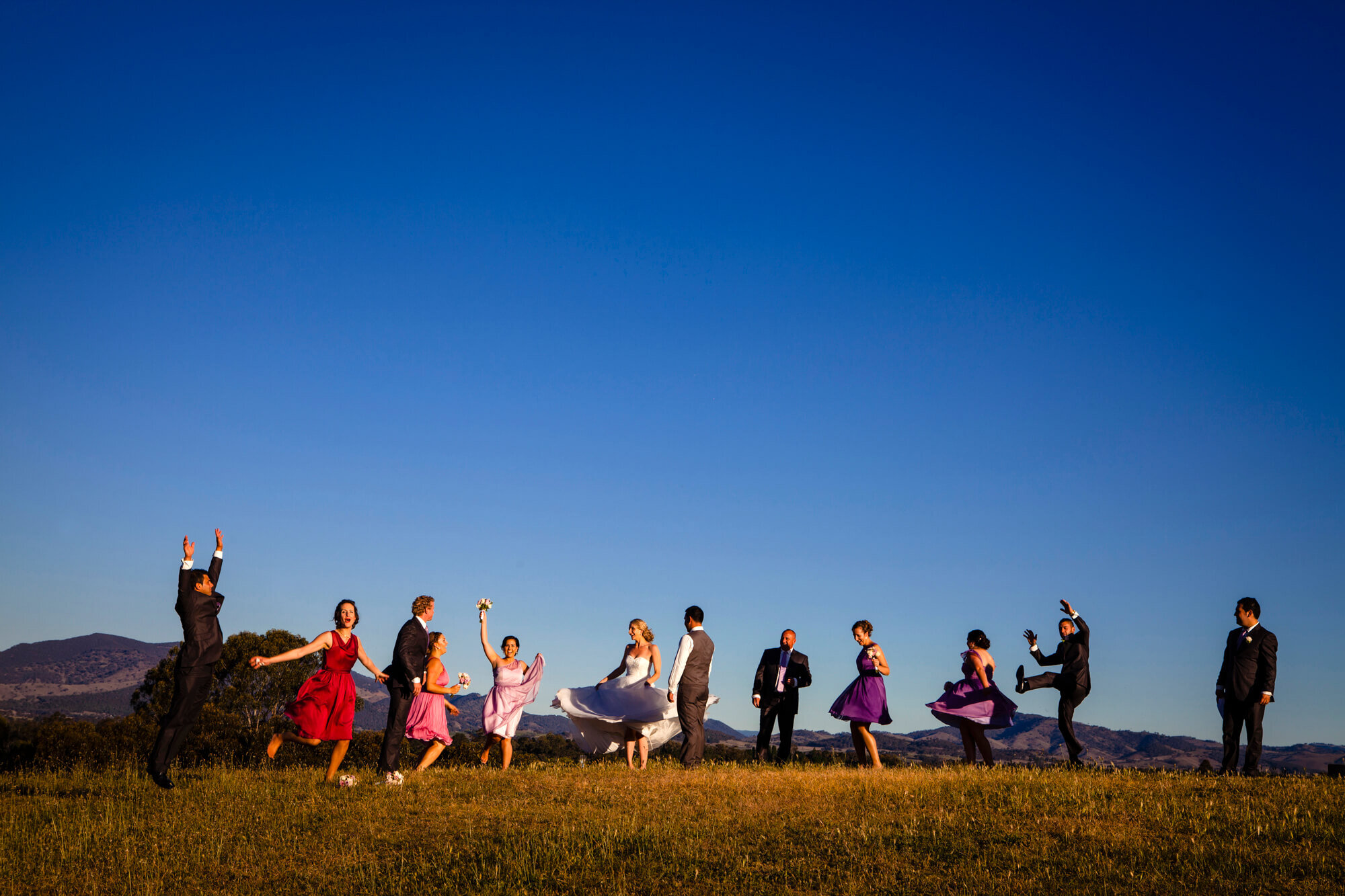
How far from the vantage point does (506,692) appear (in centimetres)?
1733

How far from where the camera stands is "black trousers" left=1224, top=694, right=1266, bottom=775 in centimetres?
1390

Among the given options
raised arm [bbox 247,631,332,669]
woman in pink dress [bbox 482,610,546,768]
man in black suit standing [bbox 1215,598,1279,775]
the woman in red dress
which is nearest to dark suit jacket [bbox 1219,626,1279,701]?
man in black suit standing [bbox 1215,598,1279,775]

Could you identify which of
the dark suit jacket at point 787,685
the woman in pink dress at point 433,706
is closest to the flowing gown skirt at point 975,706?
the dark suit jacket at point 787,685

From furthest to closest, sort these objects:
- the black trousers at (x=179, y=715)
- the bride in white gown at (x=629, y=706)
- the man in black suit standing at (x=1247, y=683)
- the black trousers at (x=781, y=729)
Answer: the black trousers at (x=781, y=729), the bride in white gown at (x=629, y=706), the man in black suit standing at (x=1247, y=683), the black trousers at (x=179, y=715)

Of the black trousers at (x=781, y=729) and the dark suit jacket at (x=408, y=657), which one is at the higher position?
the dark suit jacket at (x=408, y=657)

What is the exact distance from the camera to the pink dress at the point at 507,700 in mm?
17094

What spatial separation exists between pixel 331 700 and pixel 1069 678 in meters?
12.1

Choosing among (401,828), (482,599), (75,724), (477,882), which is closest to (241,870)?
(401,828)

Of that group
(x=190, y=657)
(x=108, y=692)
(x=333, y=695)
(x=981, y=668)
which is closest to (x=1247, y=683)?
(x=981, y=668)

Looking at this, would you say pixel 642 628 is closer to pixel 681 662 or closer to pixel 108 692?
pixel 681 662

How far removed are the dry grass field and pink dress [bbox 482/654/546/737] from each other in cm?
361

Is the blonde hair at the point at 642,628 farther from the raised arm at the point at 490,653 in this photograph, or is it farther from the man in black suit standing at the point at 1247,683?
the man in black suit standing at the point at 1247,683

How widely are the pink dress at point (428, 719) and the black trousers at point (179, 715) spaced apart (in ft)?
12.4

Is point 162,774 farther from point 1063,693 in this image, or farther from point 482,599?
point 1063,693
